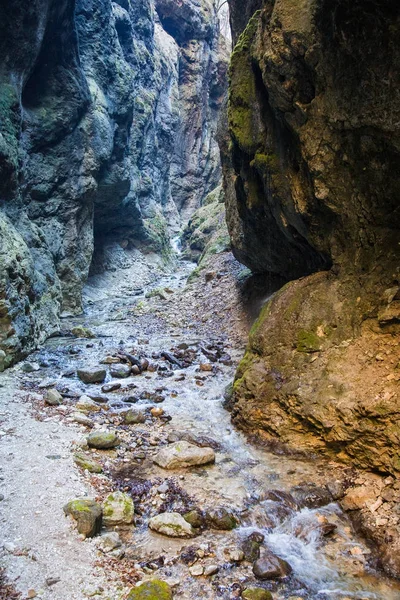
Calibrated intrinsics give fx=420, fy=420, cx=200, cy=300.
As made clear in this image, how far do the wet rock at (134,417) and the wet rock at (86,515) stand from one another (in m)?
2.76

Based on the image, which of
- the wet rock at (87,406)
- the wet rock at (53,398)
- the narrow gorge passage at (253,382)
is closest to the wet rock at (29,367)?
the narrow gorge passage at (253,382)

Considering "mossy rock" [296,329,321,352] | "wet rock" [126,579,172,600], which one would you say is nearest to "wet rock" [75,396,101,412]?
"mossy rock" [296,329,321,352]

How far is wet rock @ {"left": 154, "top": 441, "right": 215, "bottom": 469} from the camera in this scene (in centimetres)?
596

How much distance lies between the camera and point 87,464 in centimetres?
567

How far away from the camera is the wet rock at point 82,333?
47.0ft

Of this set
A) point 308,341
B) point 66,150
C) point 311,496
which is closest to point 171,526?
point 311,496

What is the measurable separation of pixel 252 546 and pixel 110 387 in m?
5.51

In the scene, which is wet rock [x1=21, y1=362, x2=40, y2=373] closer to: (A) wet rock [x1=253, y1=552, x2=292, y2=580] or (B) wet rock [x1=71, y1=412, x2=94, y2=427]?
(B) wet rock [x1=71, y1=412, x2=94, y2=427]

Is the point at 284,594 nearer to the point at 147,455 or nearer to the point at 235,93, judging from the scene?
the point at 147,455

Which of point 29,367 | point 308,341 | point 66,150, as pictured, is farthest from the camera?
point 66,150

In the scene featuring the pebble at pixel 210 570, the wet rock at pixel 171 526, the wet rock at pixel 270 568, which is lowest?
the wet rock at pixel 171 526

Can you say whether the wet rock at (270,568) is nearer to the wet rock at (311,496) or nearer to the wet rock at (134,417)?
the wet rock at (311,496)

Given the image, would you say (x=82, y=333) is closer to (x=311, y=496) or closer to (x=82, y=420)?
(x=82, y=420)

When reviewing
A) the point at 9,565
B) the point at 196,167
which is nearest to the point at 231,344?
the point at 9,565
